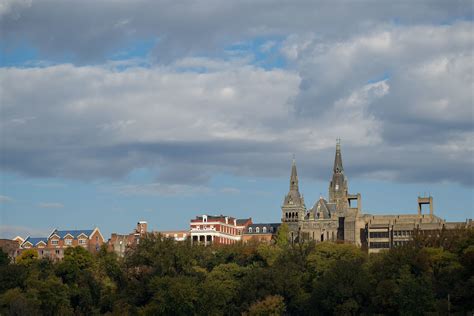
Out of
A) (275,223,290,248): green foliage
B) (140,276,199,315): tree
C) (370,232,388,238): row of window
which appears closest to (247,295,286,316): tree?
(140,276,199,315): tree

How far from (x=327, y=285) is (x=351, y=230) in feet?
243

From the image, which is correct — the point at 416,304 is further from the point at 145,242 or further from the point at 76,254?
the point at 76,254

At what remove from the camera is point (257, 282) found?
411 ft

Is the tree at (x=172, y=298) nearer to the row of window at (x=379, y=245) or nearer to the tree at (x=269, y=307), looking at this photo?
the tree at (x=269, y=307)

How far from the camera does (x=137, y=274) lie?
128m

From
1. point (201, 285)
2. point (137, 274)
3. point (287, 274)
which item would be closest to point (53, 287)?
point (137, 274)

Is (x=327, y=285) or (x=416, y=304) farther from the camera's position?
(x=327, y=285)

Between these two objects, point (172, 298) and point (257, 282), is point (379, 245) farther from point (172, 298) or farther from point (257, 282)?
point (172, 298)

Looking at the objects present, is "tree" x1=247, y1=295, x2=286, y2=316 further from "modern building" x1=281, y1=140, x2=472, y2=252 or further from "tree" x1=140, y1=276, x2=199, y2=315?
"modern building" x1=281, y1=140, x2=472, y2=252

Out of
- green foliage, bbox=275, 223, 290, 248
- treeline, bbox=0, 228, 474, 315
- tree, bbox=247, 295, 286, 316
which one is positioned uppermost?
green foliage, bbox=275, 223, 290, 248

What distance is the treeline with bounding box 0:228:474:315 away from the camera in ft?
361

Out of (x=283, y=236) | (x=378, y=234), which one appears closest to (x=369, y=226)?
(x=378, y=234)

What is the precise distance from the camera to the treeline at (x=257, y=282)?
110 meters

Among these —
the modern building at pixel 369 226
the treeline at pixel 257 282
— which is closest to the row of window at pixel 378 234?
the modern building at pixel 369 226
